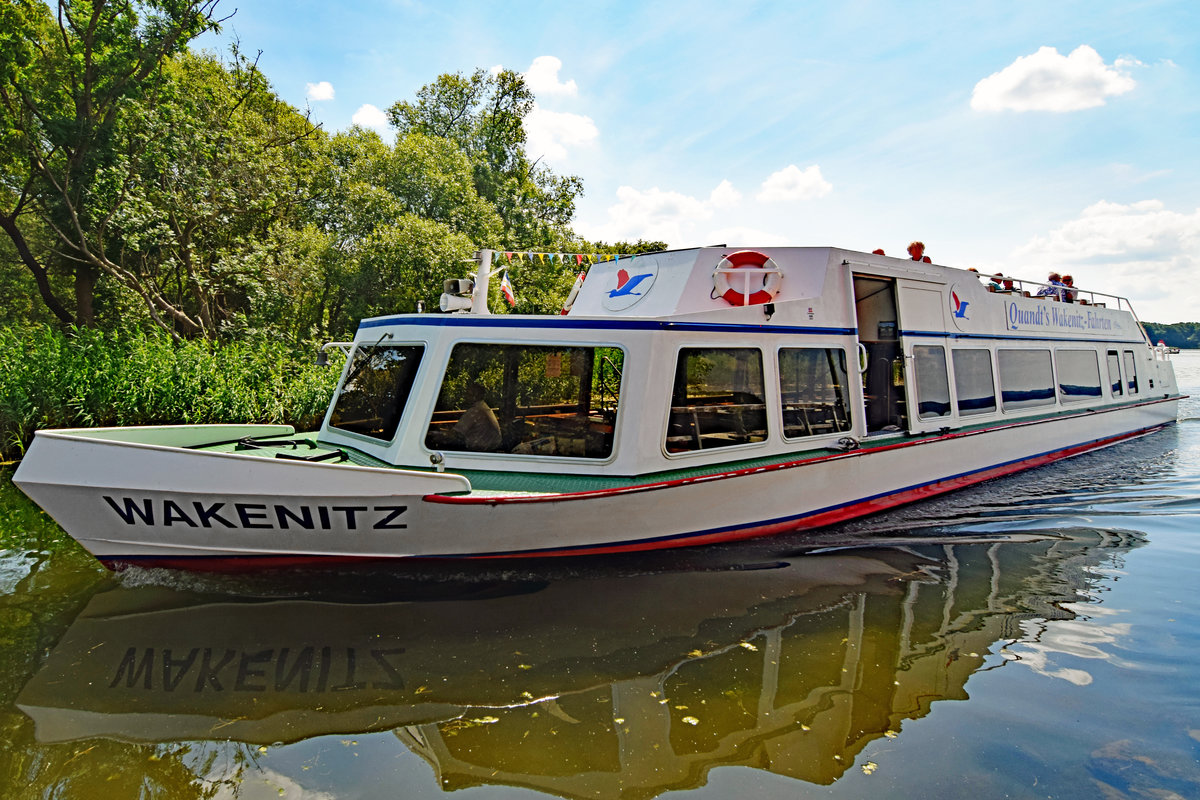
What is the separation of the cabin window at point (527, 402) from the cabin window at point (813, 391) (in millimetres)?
1833

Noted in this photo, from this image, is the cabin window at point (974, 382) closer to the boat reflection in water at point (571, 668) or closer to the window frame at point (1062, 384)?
the window frame at point (1062, 384)

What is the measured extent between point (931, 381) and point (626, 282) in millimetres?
3998

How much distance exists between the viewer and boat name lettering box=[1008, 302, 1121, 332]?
9398 millimetres

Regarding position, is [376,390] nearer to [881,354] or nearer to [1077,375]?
[881,354]

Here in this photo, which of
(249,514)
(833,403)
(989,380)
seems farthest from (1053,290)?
(249,514)

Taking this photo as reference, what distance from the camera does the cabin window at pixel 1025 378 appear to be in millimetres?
9062

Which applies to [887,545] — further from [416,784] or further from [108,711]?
[108,711]

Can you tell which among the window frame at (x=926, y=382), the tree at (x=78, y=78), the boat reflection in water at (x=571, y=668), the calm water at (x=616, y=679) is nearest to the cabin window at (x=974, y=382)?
the window frame at (x=926, y=382)

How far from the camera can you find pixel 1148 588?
5.27m

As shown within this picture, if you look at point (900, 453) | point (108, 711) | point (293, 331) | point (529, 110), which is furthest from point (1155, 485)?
point (529, 110)

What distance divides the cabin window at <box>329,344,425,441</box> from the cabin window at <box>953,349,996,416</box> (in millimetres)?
6599

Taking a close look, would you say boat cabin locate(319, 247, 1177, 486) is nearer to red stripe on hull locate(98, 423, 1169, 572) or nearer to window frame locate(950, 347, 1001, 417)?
window frame locate(950, 347, 1001, 417)

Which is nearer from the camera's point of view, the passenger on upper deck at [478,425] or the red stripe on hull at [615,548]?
the red stripe on hull at [615,548]

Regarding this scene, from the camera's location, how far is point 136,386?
35.2ft
